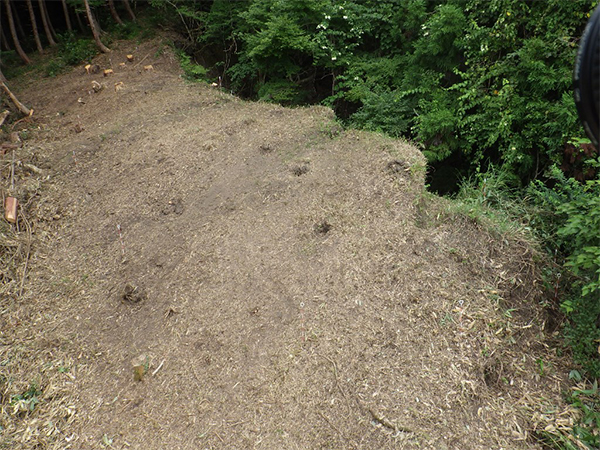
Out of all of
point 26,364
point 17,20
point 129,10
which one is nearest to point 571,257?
point 26,364

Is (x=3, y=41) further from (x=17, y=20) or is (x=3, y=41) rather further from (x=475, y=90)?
(x=475, y=90)

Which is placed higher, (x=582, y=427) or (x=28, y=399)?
(x=582, y=427)

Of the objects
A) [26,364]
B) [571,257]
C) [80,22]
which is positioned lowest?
[26,364]

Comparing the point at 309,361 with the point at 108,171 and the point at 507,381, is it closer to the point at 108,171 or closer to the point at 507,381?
the point at 507,381

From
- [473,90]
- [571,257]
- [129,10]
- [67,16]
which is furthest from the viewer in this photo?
[129,10]

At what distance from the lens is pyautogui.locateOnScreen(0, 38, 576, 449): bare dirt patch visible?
2.77 meters

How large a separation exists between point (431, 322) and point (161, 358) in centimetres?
224

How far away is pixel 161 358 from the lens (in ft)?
10.7

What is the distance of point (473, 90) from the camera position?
5355 millimetres

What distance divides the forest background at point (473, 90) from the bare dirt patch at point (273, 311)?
0.46m

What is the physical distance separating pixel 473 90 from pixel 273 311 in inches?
165

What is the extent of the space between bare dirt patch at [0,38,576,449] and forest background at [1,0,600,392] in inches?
18.0

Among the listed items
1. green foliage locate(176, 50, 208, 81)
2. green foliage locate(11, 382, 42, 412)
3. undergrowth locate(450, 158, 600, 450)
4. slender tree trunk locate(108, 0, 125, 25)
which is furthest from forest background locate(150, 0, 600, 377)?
green foliage locate(11, 382, 42, 412)

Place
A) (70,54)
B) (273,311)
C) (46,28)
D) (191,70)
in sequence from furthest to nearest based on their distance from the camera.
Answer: (46,28), (70,54), (191,70), (273,311)
